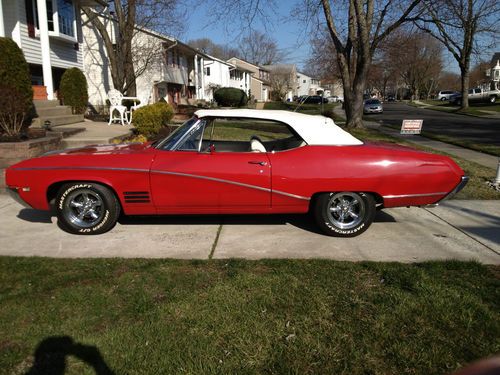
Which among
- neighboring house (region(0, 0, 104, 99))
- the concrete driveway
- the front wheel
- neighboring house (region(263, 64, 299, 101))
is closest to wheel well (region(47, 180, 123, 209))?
the concrete driveway

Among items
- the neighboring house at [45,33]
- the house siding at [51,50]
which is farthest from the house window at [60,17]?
the house siding at [51,50]

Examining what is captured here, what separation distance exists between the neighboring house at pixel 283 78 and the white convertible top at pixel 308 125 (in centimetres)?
7018

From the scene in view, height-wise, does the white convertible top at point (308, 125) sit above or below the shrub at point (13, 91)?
below

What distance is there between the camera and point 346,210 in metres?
4.92

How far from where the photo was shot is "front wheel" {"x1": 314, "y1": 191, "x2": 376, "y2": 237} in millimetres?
4859

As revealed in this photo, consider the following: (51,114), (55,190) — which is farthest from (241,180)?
(51,114)

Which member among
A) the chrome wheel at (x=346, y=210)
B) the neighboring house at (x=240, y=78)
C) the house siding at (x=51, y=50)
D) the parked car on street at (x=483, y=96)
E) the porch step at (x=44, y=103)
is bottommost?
the chrome wheel at (x=346, y=210)

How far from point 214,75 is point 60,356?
48.5 meters

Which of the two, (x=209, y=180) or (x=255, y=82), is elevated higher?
(x=255, y=82)

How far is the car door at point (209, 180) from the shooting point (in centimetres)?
473

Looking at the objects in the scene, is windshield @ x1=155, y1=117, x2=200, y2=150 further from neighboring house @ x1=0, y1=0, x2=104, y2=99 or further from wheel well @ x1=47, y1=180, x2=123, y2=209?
neighboring house @ x1=0, y1=0, x2=104, y2=99

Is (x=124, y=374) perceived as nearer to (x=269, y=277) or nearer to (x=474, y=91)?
(x=269, y=277)

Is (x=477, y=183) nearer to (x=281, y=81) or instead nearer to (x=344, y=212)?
(x=344, y=212)

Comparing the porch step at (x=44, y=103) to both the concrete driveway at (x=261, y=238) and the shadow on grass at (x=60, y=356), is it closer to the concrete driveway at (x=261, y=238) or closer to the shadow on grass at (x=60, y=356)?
the concrete driveway at (x=261, y=238)
